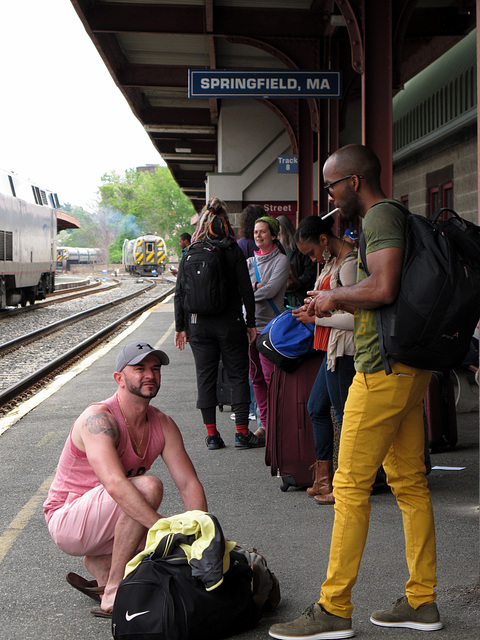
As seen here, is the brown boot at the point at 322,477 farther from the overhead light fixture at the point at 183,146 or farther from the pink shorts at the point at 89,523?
the overhead light fixture at the point at 183,146

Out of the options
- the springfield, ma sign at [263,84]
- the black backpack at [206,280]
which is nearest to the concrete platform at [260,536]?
the black backpack at [206,280]

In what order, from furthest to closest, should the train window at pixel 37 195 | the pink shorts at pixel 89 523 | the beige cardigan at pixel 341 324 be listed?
the train window at pixel 37 195 < the beige cardigan at pixel 341 324 < the pink shorts at pixel 89 523

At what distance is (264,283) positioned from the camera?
7223mm

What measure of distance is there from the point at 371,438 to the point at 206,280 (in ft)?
11.5

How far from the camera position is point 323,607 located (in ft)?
11.4

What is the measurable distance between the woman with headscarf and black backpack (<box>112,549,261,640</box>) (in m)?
3.52

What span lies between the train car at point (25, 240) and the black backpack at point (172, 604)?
20771 mm

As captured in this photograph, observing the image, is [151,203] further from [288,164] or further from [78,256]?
[288,164]

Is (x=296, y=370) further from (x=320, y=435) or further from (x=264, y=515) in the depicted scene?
(x=264, y=515)

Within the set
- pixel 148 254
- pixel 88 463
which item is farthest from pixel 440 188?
pixel 148 254

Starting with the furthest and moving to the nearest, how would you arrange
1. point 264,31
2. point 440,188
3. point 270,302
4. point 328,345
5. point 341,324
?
point 440,188, point 264,31, point 270,302, point 328,345, point 341,324

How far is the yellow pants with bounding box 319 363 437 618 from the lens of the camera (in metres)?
3.44

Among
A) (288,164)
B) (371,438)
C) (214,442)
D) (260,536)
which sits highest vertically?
(288,164)

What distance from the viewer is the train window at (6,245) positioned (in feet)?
76.1
